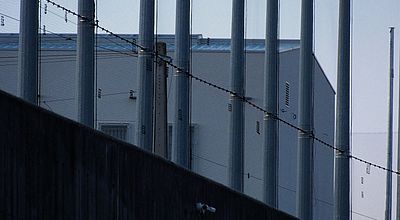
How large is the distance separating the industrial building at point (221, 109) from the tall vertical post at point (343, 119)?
384 centimetres

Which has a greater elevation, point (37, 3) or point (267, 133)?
point (37, 3)

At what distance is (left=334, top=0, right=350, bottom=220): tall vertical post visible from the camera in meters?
38.6

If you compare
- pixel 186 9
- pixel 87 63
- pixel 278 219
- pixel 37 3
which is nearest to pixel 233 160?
pixel 186 9

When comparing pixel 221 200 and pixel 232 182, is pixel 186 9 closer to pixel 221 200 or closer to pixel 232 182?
pixel 232 182

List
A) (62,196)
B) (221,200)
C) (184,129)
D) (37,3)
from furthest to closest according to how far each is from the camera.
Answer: (184,129) < (221,200) < (37,3) < (62,196)

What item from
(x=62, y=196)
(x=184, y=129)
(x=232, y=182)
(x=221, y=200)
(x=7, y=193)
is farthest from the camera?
(x=232, y=182)

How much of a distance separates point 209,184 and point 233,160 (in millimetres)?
13079

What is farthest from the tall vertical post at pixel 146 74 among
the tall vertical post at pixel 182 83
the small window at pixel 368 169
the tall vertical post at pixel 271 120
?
the small window at pixel 368 169

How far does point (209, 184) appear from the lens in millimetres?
24719

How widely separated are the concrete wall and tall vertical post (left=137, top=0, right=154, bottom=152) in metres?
6.65

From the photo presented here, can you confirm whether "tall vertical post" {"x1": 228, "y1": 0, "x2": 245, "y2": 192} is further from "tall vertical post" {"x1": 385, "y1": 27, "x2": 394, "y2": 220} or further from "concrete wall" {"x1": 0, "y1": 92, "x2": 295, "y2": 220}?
"tall vertical post" {"x1": 385, "y1": 27, "x2": 394, "y2": 220}

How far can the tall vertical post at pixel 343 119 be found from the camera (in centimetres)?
3859

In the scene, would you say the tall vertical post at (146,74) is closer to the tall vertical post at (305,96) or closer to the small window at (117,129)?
the tall vertical post at (305,96)

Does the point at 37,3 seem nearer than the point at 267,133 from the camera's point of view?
Yes
